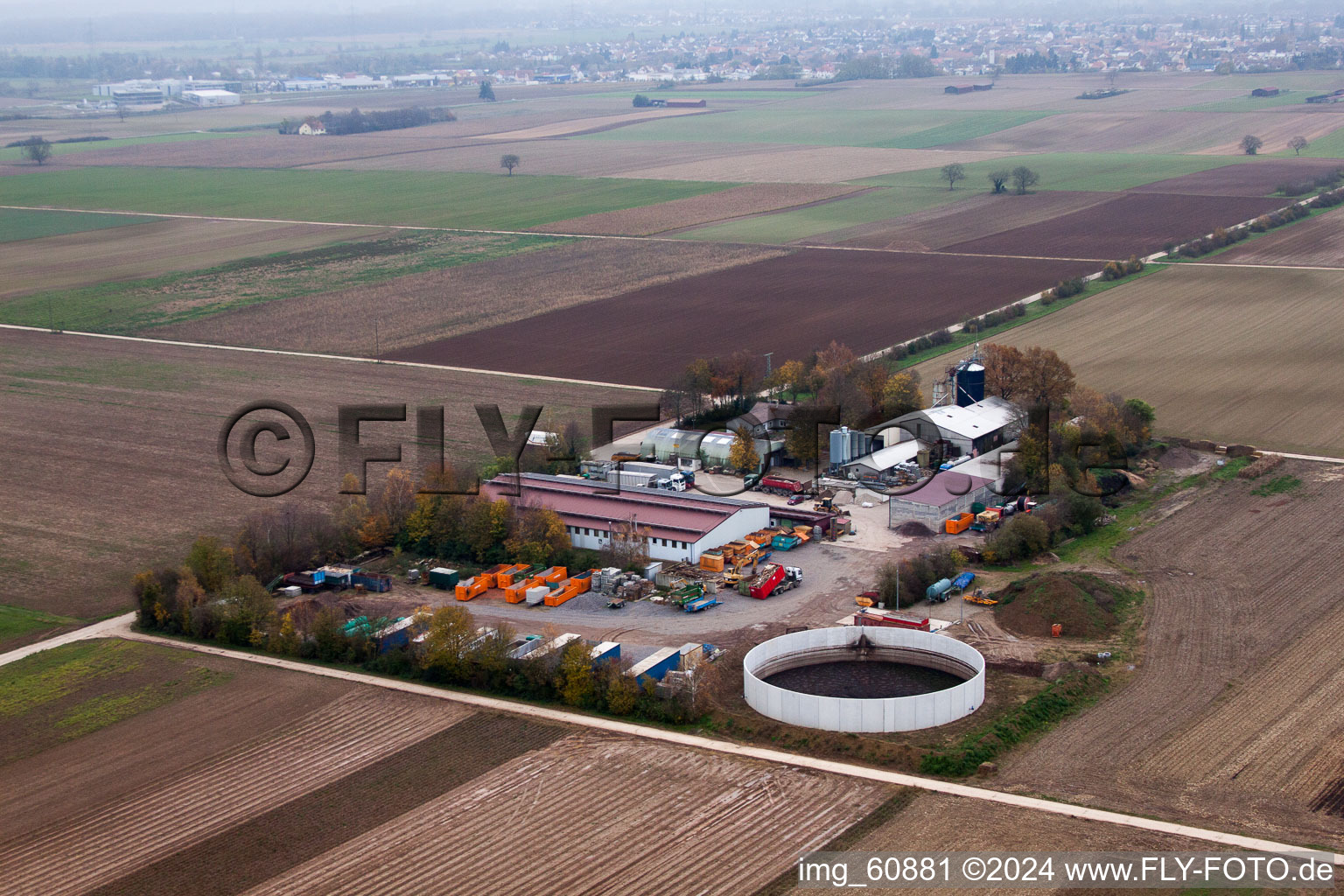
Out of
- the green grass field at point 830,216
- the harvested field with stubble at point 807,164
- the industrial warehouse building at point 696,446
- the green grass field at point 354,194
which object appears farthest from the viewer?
the harvested field with stubble at point 807,164

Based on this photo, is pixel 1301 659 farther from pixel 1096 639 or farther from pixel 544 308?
pixel 544 308

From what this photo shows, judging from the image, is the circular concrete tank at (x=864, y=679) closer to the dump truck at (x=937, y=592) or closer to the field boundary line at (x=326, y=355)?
A: the dump truck at (x=937, y=592)

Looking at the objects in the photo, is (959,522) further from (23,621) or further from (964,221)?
(964,221)

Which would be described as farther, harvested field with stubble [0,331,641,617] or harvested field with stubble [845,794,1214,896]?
harvested field with stubble [0,331,641,617]

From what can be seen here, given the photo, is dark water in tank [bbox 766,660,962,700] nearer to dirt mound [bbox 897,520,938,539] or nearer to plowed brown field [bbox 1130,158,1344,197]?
dirt mound [bbox 897,520,938,539]

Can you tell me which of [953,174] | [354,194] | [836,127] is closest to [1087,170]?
[953,174]

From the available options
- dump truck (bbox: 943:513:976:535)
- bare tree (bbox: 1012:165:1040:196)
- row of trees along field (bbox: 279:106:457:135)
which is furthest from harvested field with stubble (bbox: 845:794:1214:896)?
row of trees along field (bbox: 279:106:457:135)

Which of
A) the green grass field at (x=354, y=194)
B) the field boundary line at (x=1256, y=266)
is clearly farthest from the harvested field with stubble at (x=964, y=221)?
the green grass field at (x=354, y=194)
